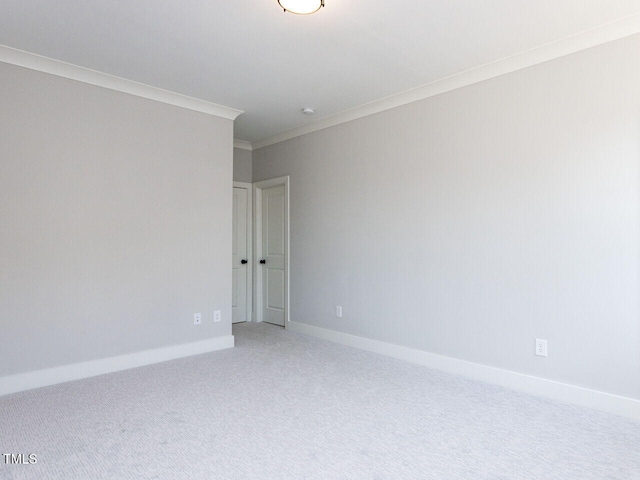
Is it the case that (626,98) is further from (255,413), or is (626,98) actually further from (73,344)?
(73,344)

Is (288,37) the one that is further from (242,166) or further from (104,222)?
(242,166)

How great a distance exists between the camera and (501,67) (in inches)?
129

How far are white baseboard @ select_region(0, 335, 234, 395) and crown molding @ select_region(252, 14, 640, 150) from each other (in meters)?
2.74

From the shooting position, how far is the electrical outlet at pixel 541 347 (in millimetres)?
3051

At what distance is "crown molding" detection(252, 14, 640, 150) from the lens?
8.90ft

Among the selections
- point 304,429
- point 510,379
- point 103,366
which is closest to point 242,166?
point 103,366

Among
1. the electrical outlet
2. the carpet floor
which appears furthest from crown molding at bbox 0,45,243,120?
the electrical outlet

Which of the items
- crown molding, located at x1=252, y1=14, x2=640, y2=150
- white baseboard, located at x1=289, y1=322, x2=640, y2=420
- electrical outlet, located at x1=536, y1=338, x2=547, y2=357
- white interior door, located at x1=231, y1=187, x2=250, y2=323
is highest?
crown molding, located at x1=252, y1=14, x2=640, y2=150

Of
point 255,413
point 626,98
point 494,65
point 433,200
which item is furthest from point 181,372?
point 626,98

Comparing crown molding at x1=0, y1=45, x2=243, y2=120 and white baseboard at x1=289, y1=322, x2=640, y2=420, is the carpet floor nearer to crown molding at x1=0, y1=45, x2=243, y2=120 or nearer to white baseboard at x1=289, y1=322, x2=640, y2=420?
white baseboard at x1=289, y1=322, x2=640, y2=420

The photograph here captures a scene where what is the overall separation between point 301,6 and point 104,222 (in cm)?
248

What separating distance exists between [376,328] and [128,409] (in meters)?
2.41

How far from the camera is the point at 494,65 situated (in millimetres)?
3303

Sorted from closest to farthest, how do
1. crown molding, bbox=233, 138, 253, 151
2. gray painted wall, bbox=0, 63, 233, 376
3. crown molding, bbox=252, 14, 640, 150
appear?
crown molding, bbox=252, 14, 640, 150
gray painted wall, bbox=0, 63, 233, 376
crown molding, bbox=233, 138, 253, 151
